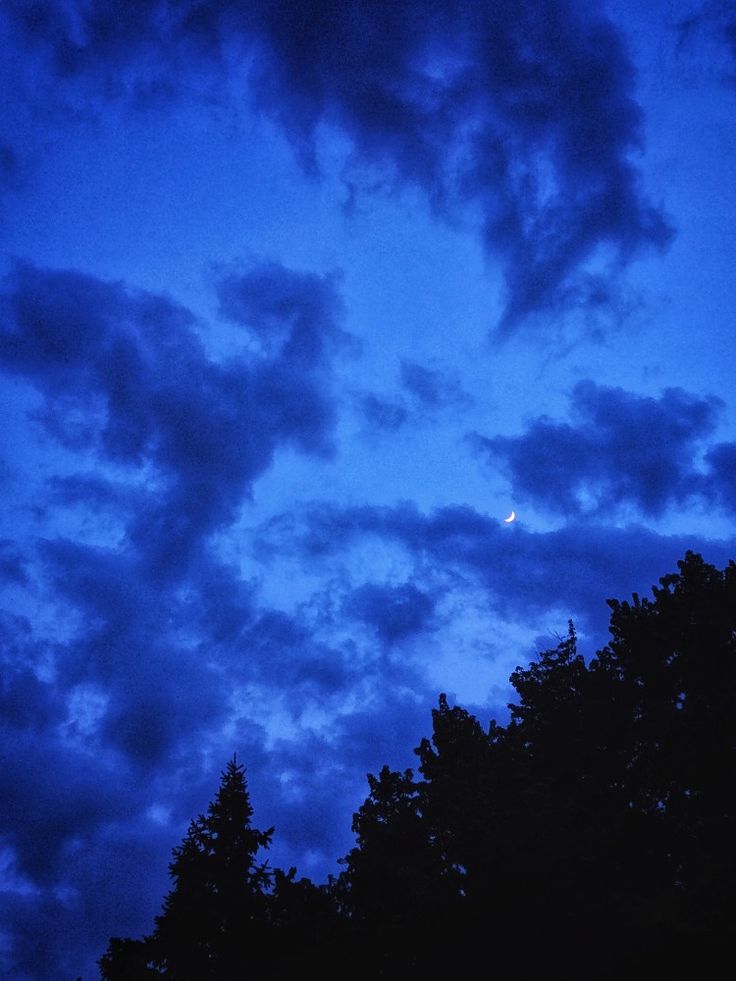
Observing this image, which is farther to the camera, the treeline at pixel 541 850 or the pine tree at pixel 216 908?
the pine tree at pixel 216 908

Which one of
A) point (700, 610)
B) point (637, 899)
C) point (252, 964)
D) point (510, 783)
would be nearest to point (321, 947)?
point (252, 964)

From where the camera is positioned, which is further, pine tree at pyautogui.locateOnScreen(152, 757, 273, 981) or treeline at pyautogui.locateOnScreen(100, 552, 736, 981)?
pine tree at pyautogui.locateOnScreen(152, 757, 273, 981)

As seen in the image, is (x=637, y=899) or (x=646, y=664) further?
(x=646, y=664)

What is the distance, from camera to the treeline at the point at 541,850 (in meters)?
16.6

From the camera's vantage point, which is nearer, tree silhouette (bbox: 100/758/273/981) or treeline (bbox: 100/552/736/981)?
treeline (bbox: 100/552/736/981)

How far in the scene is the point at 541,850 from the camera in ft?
58.1

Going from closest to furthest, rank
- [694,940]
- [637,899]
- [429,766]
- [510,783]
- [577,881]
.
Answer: [694,940] → [637,899] → [577,881] → [510,783] → [429,766]

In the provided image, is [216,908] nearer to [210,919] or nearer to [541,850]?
[210,919]

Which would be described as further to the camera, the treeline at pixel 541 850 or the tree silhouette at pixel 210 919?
the tree silhouette at pixel 210 919

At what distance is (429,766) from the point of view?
25.8 meters

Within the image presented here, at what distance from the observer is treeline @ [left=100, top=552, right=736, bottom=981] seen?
1658 cm

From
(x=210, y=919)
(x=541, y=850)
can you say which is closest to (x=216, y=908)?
(x=210, y=919)

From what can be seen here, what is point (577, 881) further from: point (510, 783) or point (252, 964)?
point (252, 964)

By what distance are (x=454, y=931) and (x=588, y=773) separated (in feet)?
25.9
